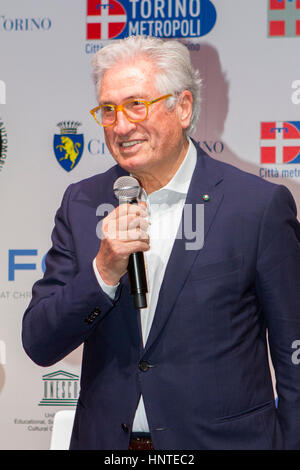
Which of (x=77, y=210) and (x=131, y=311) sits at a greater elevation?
(x=77, y=210)

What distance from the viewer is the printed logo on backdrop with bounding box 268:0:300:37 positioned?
3.44m

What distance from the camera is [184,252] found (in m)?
1.80

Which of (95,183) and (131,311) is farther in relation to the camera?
(95,183)

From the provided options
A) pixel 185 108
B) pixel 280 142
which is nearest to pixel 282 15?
pixel 280 142

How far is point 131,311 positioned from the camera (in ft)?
5.94

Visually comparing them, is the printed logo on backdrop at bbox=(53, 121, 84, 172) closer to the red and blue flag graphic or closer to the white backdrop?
the white backdrop

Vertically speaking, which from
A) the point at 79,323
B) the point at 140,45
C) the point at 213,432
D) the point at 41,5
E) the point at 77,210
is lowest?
the point at 213,432

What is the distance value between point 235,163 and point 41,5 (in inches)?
63.9

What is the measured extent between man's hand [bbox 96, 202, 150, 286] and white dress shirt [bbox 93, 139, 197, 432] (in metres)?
0.27

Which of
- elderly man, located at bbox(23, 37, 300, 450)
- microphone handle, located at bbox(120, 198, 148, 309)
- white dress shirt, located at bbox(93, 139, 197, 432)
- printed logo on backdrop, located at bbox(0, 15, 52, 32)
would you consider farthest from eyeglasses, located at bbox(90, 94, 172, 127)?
printed logo on backdrop, located at bbox(0, 15, 52, 32)

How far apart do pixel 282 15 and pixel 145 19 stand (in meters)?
0.86

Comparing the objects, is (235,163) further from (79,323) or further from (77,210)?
(79,323)

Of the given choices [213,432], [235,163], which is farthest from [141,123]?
[235,163]

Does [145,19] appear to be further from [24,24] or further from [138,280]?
[138,280]
